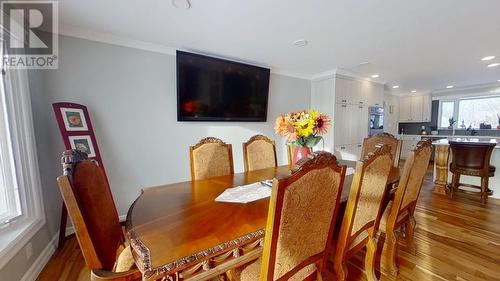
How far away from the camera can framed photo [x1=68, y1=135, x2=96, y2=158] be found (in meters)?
2.11

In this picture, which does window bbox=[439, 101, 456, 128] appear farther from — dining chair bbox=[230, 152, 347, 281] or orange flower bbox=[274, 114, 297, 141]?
dining chair bbox=[230, 152, 347, 281]

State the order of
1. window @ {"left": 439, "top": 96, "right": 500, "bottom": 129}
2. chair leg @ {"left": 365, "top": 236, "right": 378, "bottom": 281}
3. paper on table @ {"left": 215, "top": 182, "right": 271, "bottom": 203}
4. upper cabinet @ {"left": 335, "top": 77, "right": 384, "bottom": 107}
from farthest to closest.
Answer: window @ {"left": 439, "top": 96, "right": 500, "bottom": 129}
upper cabinet @ {"left": 335, "top": 77, "right": 384, "bottom": 107}
chair leg @ {"left": 365, "top": 236, "right": 378, "bottom": 281}
paper on table @ {"left": 215, "top": 182, "right": 271, "bottom": 203}

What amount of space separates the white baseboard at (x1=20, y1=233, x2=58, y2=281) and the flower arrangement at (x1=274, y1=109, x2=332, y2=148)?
7.15ft

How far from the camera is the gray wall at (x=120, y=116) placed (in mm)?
2123

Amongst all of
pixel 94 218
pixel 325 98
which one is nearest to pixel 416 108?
pixel 325 98

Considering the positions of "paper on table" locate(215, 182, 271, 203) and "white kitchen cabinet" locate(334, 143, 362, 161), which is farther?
"white kitchen cabinet" locate(334, 143, 362, 161)

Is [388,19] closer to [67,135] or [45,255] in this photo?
[67,135]

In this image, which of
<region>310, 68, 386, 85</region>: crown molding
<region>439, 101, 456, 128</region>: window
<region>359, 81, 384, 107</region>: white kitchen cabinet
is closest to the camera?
<region>310, 68, 386, 85</region>: crown molding

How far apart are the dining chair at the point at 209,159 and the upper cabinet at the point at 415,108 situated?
6.94 metres

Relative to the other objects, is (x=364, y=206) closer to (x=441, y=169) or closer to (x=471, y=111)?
(x=441, y=169)

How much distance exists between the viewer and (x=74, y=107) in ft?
7.09

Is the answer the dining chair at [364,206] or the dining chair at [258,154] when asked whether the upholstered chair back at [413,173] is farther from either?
the dining chair at [258,154]

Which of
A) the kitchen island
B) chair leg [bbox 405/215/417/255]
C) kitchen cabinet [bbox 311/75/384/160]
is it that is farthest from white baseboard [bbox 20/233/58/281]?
the kitchen island

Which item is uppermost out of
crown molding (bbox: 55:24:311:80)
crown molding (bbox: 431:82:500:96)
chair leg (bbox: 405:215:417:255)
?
crown molding (bbox: 431:82:500:96)
